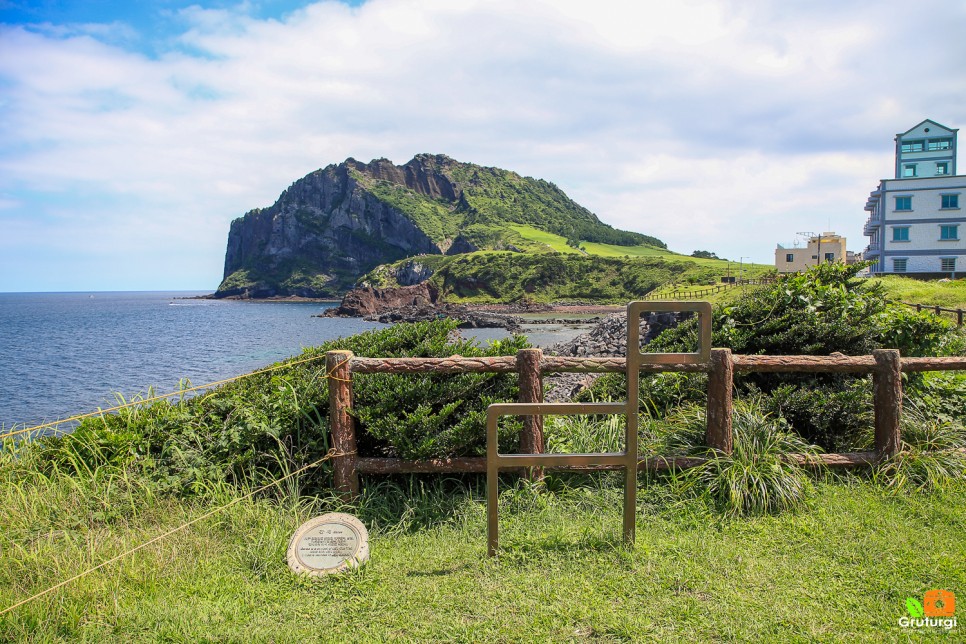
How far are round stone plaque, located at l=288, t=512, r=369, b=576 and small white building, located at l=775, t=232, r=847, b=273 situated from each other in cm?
6859

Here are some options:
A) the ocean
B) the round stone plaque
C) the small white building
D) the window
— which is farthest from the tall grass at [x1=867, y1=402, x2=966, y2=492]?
the small white building

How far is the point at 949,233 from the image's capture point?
46281 mm

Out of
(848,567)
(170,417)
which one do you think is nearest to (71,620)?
(170,417)

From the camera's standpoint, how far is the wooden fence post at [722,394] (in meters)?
5.11

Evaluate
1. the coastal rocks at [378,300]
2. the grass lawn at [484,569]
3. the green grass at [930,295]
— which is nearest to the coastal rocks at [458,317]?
the coastal rocks at [378,300]

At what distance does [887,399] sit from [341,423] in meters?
4.91

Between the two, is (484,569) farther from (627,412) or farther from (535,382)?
(535,382)

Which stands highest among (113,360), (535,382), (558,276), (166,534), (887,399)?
(558,276)

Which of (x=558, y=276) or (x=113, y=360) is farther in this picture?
(x=558, y=276)

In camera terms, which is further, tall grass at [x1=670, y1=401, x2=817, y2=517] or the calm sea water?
the calm sea water

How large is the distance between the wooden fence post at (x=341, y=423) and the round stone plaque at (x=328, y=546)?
813 millimetres

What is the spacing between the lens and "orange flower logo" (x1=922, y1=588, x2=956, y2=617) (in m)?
3.35

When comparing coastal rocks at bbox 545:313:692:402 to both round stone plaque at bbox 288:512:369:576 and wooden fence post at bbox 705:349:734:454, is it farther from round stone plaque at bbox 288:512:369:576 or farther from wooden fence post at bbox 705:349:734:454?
round stone plaque at bbox 288:512:369:576

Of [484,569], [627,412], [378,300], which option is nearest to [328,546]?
[484,569]
